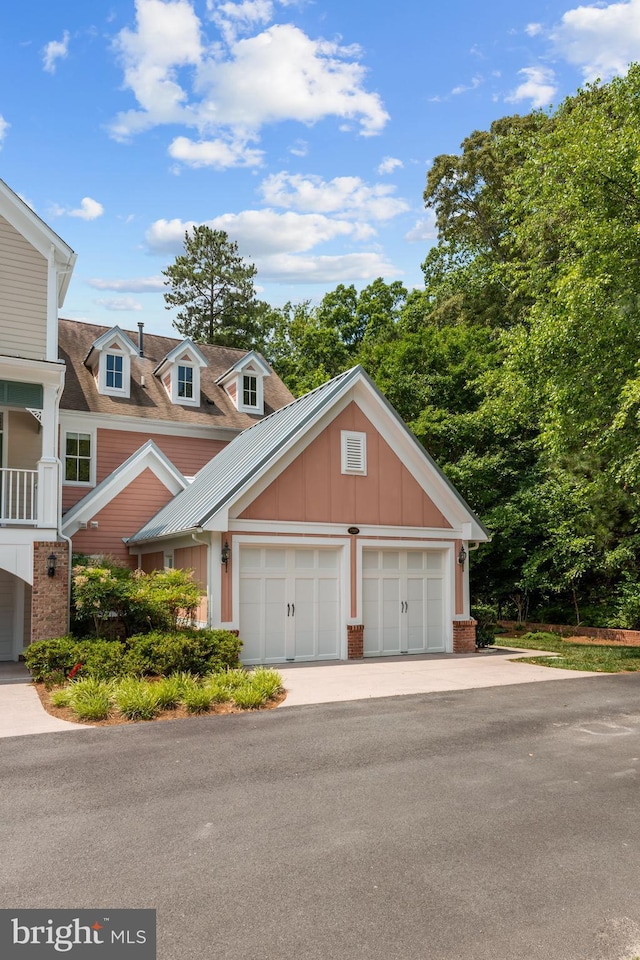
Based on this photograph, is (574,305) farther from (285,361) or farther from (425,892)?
(285,361)

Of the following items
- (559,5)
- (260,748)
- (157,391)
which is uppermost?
(559,5)

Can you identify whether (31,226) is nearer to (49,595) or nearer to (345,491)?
(49,595)

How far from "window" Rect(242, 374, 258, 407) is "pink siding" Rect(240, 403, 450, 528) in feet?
30.7

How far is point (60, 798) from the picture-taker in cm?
670

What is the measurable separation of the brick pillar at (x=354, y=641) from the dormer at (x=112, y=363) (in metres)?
11.5

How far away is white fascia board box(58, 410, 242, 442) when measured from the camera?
71.5 feet

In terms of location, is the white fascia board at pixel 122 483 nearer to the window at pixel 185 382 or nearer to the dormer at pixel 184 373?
the dormer at pixel 184 373

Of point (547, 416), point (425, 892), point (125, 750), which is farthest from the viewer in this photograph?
point (547, 416)

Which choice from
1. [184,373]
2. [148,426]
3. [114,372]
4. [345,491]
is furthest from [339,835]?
[184,373]

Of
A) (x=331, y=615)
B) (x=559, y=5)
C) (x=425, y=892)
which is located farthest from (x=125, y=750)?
(x=559, y=5)

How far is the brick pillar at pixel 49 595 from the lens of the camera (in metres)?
14.1

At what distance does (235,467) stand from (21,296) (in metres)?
6.06

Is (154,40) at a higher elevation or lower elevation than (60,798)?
higher

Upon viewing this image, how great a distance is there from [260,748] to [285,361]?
118 feet
